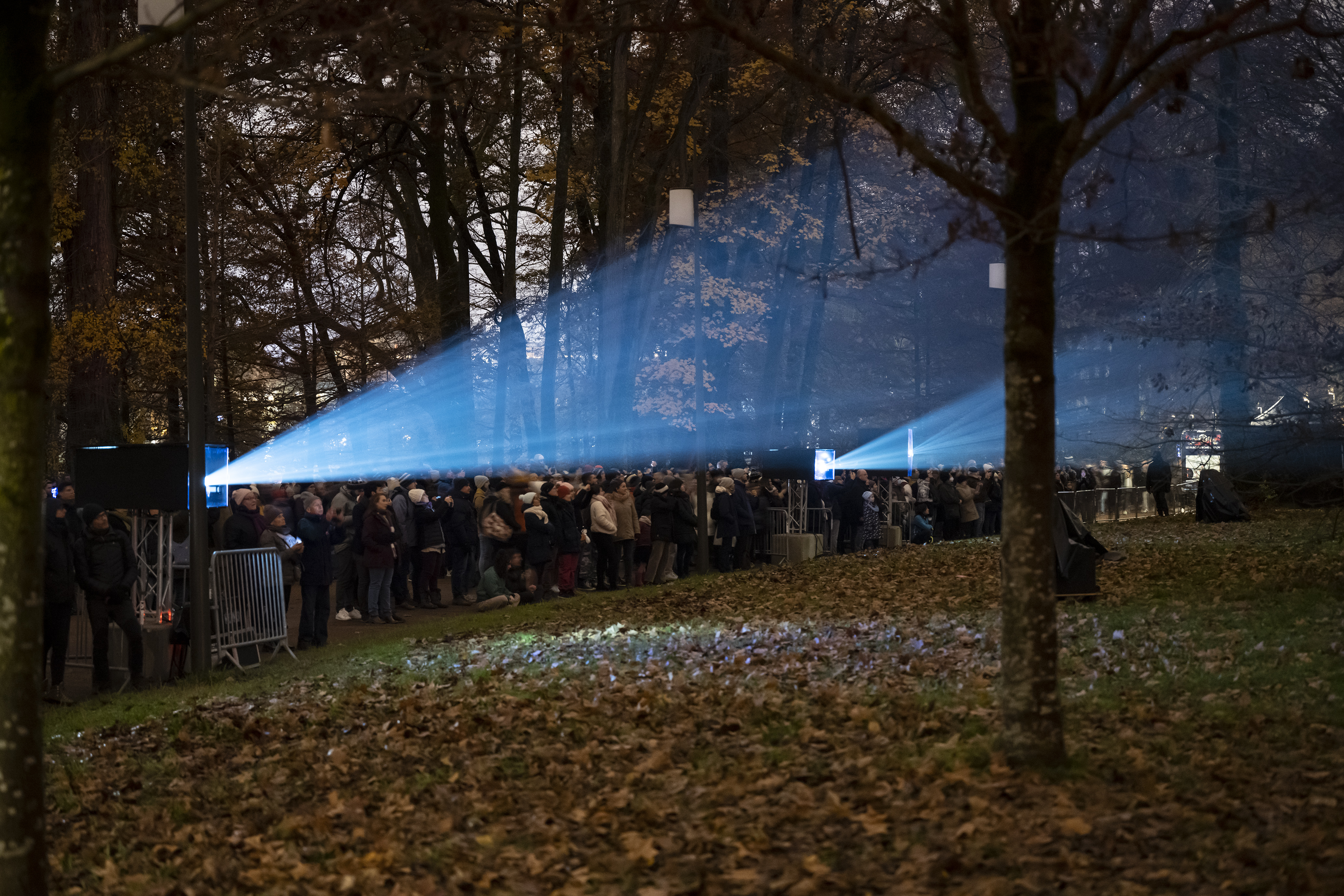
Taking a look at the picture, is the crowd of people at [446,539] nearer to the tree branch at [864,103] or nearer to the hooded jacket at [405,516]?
the hooded jacket at [405,516]

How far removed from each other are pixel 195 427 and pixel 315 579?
2683 millimetres

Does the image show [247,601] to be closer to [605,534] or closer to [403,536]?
[403,536]

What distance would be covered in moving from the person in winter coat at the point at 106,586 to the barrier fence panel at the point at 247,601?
727 millimetres

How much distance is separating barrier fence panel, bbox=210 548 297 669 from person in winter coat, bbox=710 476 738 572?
30.8ft

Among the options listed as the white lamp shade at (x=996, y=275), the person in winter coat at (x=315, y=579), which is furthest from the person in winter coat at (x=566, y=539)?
the white lamp shade at (x=996, y=275)

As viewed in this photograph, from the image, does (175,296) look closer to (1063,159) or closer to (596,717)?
(596,717)

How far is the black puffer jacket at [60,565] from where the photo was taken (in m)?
11.4

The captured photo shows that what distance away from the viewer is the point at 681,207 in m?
20.0

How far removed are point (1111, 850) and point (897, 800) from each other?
1078 millimetres

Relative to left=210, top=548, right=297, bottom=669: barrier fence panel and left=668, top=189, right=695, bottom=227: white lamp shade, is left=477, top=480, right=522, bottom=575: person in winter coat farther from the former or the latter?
left=668, top=189, right=695, bottom=227: white lamp shade

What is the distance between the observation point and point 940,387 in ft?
152

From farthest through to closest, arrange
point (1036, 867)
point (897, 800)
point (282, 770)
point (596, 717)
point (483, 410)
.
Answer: point (483, 410) < point (596, 717) < point (282, 770) < point (897, 800) < point (1036, 867)

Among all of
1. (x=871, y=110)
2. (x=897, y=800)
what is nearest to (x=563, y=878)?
(x=897, y=800)

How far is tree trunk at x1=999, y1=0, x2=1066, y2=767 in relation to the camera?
637 cm
